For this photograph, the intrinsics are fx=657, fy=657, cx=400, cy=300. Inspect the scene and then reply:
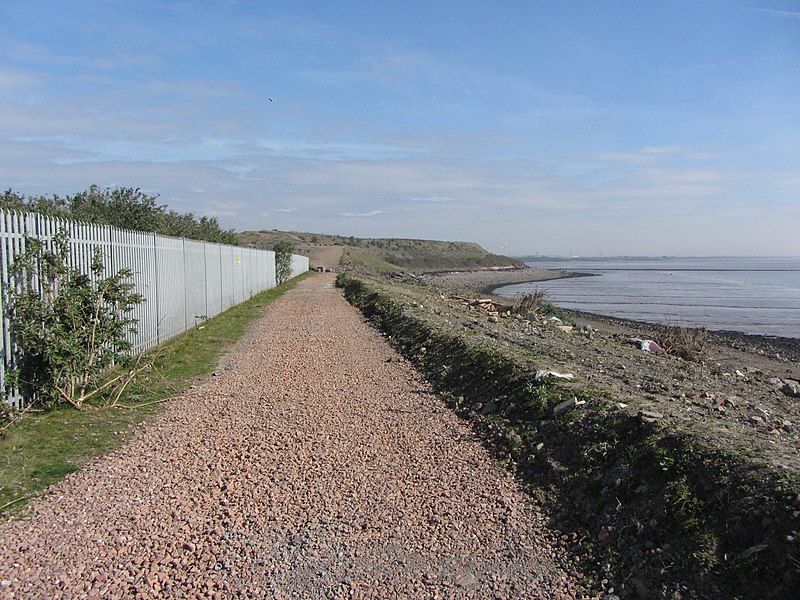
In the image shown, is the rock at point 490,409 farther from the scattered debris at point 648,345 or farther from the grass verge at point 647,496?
the scattered debris at point 648,345

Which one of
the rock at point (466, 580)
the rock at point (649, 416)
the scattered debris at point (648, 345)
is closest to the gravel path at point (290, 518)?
the rock at point (466, 580)

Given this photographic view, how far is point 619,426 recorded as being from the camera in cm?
539

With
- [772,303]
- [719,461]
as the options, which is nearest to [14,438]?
[719,461]

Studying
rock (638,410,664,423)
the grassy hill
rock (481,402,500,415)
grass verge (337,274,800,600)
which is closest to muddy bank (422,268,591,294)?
the grassy hill

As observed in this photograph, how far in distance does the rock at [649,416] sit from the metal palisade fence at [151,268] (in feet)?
20.4

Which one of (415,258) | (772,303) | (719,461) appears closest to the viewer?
(719,461)

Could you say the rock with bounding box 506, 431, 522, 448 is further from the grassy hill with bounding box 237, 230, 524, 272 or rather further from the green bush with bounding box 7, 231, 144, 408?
the grassy hill with bounding box 237, 230, 524, 272

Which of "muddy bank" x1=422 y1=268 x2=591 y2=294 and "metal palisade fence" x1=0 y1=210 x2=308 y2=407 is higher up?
"metal palisade fence" x1=0 y1=210 x2=308 y2=407

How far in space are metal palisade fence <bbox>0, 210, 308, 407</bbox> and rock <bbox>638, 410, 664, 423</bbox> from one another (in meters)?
6.22

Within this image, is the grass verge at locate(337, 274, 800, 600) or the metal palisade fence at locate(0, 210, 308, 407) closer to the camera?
the grass verge at locate(337, 274, 800, 600)

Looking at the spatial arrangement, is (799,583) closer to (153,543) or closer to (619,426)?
(619,426)

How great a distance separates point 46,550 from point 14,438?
2.63m

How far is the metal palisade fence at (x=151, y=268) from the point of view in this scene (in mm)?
6941

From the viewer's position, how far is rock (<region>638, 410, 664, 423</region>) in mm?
5257
